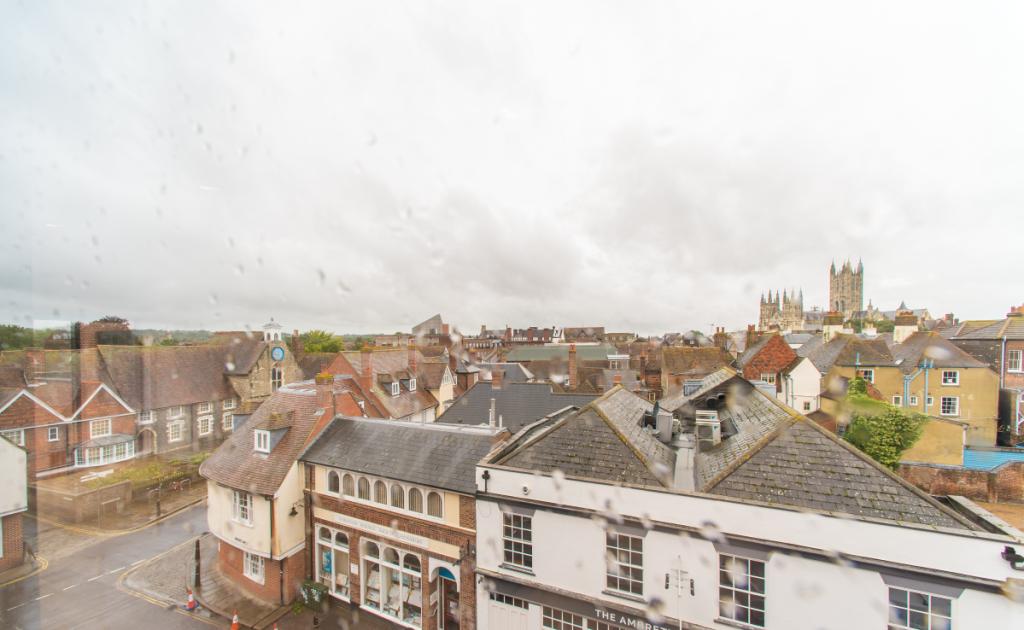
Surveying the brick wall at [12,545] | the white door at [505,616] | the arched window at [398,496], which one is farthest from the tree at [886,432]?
the brick wall at [12,545]

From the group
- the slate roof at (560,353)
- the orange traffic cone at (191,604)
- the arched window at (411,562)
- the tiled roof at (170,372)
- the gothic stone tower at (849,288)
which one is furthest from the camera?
the gothic stone tower at (849,288)

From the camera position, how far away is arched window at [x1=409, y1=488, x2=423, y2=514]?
9.84 m

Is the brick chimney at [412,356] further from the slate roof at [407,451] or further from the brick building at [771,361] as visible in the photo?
the brick building at [771,361]

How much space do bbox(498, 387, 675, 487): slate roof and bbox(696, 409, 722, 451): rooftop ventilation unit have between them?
1.17m

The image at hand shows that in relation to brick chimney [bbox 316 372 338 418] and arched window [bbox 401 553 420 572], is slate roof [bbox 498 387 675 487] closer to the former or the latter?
arched window [bbox 401 553 420 572]

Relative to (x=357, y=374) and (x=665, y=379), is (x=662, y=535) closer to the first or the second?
(x=357, y=374)

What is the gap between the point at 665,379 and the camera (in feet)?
107

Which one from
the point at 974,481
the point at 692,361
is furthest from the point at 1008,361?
the point at 692,361

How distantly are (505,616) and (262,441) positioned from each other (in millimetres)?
8602

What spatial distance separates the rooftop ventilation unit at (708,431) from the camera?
32.7 ft

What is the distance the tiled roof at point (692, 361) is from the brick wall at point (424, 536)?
1024 inches

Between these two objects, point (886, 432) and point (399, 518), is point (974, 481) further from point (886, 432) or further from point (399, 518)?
point (399, 518)

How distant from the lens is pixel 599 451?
8.36 m

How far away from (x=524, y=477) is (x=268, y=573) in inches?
335
